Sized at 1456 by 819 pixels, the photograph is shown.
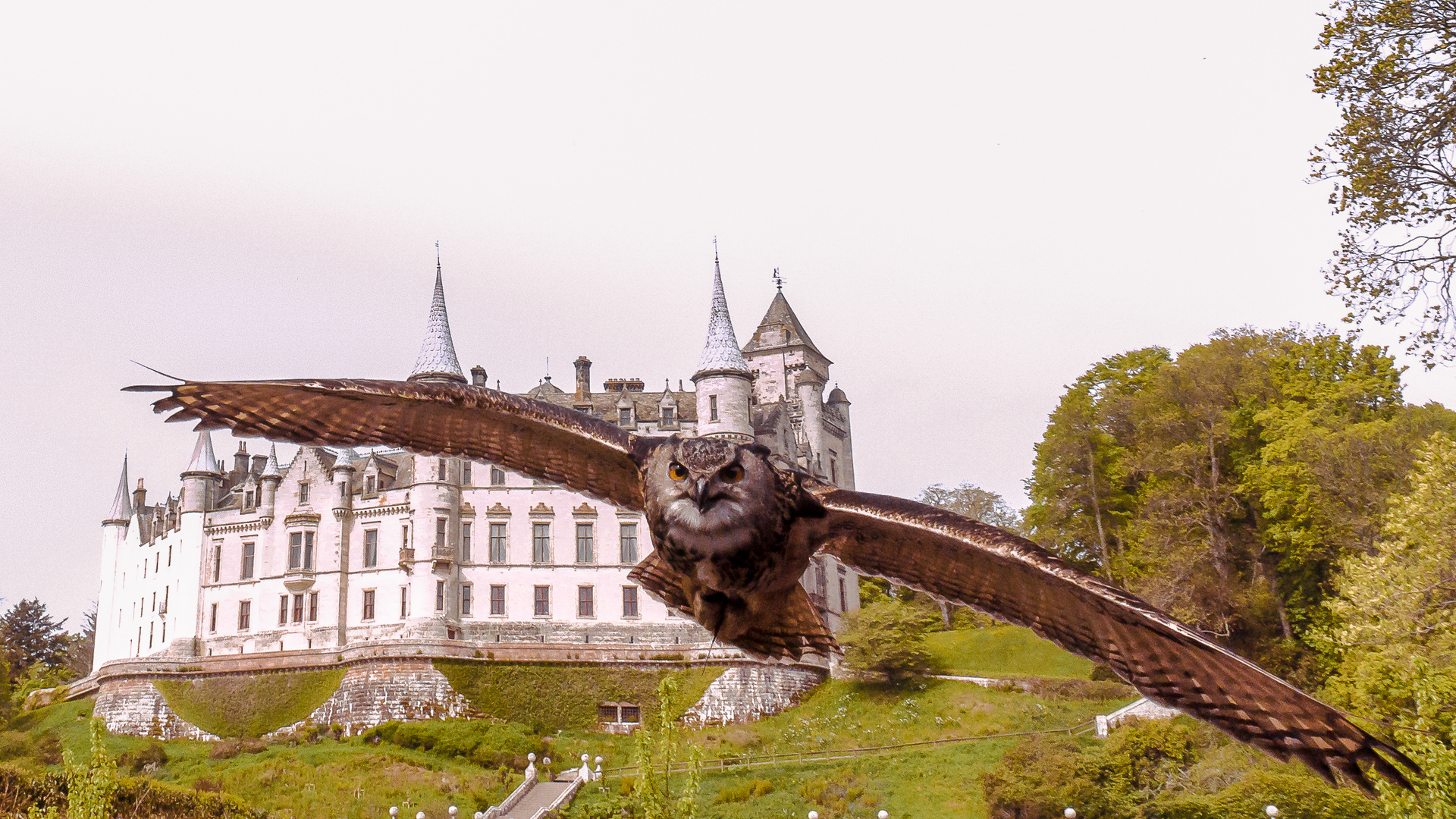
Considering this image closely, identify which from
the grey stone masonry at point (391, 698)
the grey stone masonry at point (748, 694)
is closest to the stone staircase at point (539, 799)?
the grey stone masonry at point (748, 694)

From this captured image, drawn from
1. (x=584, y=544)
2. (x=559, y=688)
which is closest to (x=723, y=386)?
(x=584, y=544)

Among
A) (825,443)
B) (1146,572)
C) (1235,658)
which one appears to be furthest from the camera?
(825,443)

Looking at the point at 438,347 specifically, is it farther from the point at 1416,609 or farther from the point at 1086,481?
the point at 1416,609

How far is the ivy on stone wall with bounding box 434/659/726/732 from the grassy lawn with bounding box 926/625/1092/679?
29.9ft

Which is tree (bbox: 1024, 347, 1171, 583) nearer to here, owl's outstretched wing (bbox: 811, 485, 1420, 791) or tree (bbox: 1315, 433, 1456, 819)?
tree (bbox: 1315, 433, 1456, 819)

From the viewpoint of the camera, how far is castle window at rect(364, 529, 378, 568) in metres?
50.6

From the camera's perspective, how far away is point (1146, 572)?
38.4 metres

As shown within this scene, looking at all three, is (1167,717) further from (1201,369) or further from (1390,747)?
(1390,747)

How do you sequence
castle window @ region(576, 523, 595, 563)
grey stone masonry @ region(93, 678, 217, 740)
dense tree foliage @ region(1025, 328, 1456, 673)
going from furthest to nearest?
castle window @ region(576, 523, 595, 563)
grey stone masonry @ region(93, 678, 217, 740)
dense tree foliage @ region(1025, 328, 1456, 673)

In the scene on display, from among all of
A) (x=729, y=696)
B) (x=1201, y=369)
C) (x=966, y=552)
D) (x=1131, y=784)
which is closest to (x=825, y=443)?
(x=729, y=696)

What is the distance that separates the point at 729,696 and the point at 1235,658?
4169cm

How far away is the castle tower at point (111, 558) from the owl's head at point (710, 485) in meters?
60.5

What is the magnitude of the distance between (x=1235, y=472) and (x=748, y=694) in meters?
19.0

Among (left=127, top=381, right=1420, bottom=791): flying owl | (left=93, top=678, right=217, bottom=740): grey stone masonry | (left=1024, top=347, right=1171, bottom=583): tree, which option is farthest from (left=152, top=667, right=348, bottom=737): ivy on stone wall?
(left=127, top=381, right=1420, bottom=791): flying owl
